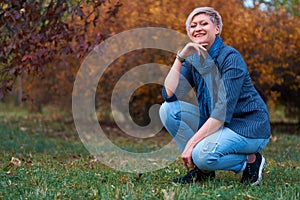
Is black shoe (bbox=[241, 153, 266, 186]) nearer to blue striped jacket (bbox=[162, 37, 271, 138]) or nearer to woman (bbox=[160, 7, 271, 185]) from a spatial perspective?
woman (bbox=[160, 7, 271, 185])

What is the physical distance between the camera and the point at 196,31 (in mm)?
3688

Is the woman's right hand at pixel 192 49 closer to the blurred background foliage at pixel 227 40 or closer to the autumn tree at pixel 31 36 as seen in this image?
the autumn tree at pixel 31 36

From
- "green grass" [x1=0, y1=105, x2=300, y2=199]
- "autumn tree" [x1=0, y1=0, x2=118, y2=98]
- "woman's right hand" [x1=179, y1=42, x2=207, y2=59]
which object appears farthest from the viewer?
"autumn tree" [x1=0, y1=0, x2=118, y2=98]

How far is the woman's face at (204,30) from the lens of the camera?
364cm

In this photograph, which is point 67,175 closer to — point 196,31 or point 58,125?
point 196,31

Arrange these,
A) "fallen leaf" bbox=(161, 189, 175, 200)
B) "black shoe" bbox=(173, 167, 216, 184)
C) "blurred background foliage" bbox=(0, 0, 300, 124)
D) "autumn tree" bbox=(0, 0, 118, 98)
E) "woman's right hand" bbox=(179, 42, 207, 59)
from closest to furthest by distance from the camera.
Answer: "fallen leaf" bbox=(161, 189, 175, 200) < "woman's right hand" bbox=(179, 42, 207, 59) < "black shoe" bbox=(173, 167, 216, 184) < "autumn tree" bbox=(0, 0, 118, 98) < "blurred background foliage" bbox=(0, 0, 300, 124)

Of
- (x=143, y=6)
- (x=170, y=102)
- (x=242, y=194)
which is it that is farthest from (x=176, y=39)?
(x=242, y=194)

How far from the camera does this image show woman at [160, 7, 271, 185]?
3.46 metres

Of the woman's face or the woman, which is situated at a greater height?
the woman's face

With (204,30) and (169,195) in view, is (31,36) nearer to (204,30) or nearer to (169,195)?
(204,30)

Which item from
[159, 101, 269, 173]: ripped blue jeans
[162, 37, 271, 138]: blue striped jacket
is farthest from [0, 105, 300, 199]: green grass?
[162, 37, 271, 138]: blue striped jacket

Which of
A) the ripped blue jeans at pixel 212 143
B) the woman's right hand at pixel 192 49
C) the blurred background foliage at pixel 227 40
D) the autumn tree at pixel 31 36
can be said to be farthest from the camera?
the blurred background foliage at pixel 227 40

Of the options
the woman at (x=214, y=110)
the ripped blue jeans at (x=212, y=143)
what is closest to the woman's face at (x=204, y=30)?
the woman at (x=214, y=110)

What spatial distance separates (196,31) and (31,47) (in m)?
2.68
